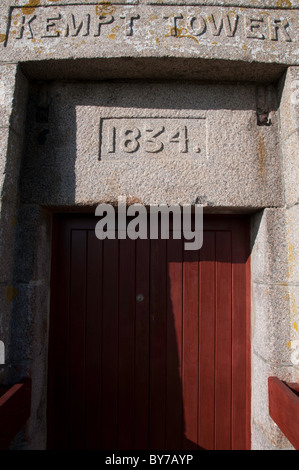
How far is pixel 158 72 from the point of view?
1925mm

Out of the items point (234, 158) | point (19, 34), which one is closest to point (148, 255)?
point (234, 158)

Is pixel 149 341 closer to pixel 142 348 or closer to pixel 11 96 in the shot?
pixel 142 348

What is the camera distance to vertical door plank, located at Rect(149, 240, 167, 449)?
2039 mm

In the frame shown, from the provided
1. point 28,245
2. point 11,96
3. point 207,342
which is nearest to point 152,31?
point 11,96

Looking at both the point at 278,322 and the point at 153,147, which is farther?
the point at 153,147

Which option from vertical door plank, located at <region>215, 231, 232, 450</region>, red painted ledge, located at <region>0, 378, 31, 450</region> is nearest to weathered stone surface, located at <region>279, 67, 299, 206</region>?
vertical door plank, located at <region>215, 231, 232, 450</region>

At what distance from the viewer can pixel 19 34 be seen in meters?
1.83

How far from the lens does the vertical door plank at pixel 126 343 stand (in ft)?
6.68

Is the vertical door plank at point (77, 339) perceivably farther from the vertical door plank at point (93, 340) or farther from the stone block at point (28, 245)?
the stone block at point (28, 245)

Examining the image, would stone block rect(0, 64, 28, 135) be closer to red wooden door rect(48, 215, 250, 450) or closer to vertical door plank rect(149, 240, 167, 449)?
red wooden door rect(48, 215, 250, 450)

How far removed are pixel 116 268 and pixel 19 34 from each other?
62.5 inches

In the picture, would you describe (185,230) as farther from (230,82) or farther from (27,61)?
(27,61)

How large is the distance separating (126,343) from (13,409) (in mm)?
765

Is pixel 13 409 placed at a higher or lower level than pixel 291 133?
lower
